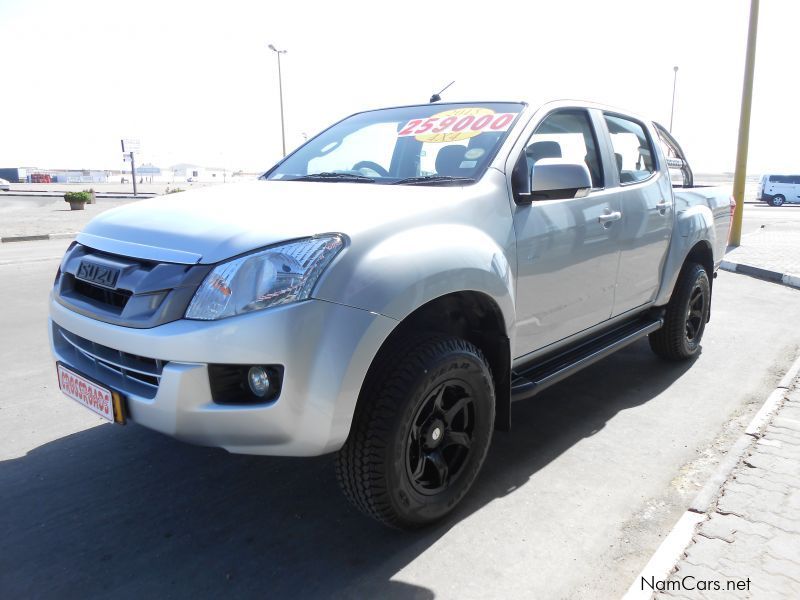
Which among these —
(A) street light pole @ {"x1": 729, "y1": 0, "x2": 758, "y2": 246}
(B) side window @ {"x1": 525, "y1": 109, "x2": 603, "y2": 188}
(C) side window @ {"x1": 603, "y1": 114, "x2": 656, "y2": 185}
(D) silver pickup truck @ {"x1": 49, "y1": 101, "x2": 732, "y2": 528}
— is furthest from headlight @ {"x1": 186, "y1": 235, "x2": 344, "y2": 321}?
(A) street light pole @ {"x1": 729, "y1": 0, "x2": 758, "y2": 246}

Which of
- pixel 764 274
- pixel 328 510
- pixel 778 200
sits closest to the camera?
pixel 328 510

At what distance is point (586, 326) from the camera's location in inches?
138

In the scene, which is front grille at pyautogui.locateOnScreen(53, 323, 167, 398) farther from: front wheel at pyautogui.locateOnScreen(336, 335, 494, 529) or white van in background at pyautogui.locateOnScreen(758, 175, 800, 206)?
white van in background at pyautogui.locateOnScreen(758, 175, 800, 206)

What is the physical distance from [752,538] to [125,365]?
8.18 ft

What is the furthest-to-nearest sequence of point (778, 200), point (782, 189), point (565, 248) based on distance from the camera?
point (778, 200), point (782, 189), point (565, 248)

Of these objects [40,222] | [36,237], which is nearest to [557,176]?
[36,237]

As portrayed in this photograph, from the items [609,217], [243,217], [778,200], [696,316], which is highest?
[243,217]

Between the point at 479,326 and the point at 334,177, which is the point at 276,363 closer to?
the point at 479,326

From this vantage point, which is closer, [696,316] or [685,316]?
[685,316]

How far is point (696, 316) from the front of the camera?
15.9 ft

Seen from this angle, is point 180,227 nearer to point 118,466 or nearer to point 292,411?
point 292,411

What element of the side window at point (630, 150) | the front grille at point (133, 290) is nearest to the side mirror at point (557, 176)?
the side window at point (630, 150)

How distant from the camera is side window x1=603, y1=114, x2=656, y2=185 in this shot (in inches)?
151

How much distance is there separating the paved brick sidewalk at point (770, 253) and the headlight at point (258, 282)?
8.52 m
